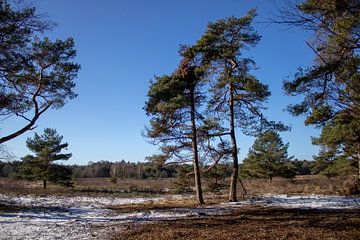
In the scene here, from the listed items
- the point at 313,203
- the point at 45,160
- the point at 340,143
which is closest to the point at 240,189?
the point at 340,143

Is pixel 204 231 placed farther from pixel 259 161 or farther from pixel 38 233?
pixel 259 161

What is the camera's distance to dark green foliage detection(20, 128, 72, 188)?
97.2ft

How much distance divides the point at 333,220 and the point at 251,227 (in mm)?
2677

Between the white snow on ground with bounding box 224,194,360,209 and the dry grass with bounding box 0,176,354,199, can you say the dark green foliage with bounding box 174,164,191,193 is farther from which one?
the white snow on ground with bounding box 224,194,360,209

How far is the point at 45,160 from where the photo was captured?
2994 centimetres

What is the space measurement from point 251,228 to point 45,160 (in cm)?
2666

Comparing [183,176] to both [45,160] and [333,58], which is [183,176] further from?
[45,160]

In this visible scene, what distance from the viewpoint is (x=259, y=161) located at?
37594 millimetres

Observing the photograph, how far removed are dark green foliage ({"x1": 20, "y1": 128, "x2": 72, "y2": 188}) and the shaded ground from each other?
23.2m

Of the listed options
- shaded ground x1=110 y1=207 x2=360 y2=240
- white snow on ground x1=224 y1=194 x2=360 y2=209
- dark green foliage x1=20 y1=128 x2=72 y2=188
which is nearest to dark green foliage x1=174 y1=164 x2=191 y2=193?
white snow on ground x1=224 y1=194 x2=360 y2=209

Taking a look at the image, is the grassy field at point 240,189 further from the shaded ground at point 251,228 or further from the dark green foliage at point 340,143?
the shaded ground at point 251,228

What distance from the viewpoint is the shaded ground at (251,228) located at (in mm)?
7223

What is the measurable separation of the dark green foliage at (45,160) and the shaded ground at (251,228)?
76.3 feet

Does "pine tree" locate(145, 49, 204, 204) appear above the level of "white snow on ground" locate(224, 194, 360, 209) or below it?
above
